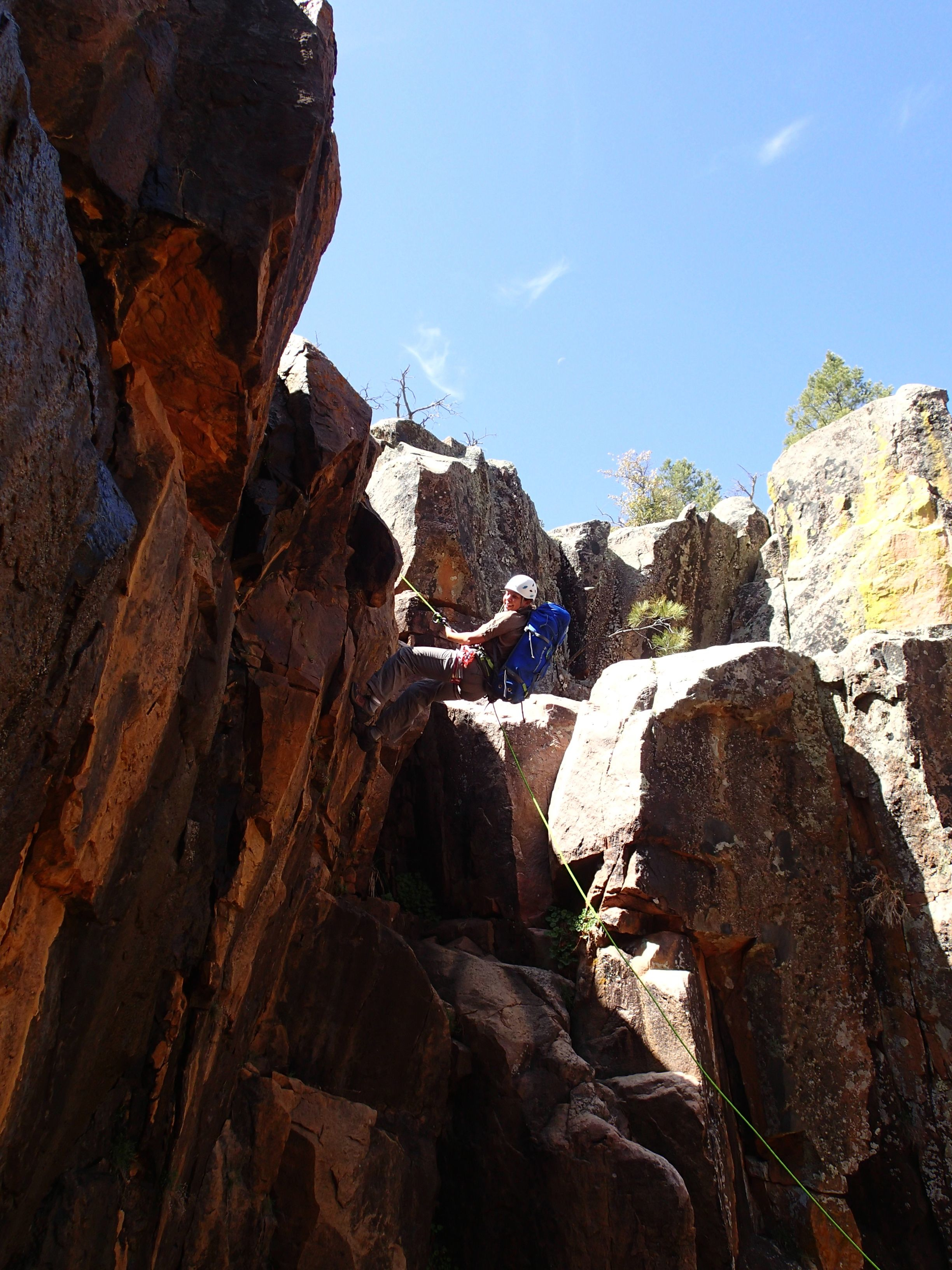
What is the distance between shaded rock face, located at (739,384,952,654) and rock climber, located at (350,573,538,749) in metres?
6.14

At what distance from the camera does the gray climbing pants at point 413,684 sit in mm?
9531

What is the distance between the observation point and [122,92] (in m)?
4.85

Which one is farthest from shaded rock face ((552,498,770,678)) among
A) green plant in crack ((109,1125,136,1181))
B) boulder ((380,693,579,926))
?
green plant in crack ((109,1125,136,1181))

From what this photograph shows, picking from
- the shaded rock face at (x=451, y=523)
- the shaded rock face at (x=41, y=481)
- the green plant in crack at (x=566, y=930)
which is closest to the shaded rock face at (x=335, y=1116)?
the green plant in crack at (x=566, y=930)

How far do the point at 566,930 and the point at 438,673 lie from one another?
341cm

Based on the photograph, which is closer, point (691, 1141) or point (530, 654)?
point (691, 1141)


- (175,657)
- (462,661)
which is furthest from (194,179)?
(462,661)

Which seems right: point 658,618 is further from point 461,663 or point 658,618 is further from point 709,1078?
point 709,1078

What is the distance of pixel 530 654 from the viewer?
9.56 meters

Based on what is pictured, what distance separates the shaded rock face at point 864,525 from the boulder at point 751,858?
8.61ft

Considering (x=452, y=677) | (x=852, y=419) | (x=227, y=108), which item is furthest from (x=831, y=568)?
(x=227, y=108)

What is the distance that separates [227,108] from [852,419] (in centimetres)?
1248

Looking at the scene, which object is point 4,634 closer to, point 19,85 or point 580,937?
point 19,85

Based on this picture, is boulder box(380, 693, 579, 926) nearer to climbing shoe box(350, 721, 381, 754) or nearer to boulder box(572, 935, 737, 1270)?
boulder box(572, 935, 737, 1270)
